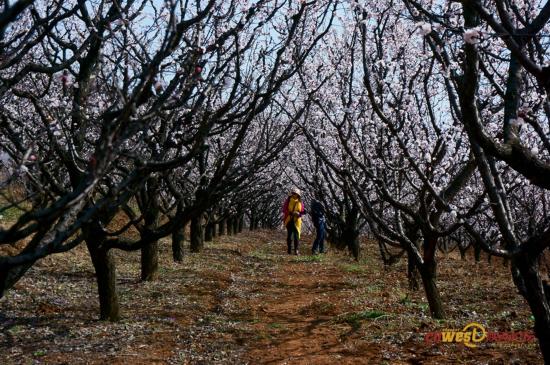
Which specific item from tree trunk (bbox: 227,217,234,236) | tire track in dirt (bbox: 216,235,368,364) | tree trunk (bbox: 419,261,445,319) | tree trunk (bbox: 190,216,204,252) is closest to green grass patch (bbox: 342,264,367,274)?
tire track in dirt (bbox: 216,235,368,364)

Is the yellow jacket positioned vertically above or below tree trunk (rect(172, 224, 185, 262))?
above

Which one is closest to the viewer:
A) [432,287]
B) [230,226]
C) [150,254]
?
[432,287]

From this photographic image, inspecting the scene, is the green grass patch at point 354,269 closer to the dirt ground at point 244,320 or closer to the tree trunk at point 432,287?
the dirt ground at point 244,320

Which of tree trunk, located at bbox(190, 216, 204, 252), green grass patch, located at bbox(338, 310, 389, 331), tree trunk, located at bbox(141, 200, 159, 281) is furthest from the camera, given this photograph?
tree trunk, located at bbox(190, 216, 204, 252)

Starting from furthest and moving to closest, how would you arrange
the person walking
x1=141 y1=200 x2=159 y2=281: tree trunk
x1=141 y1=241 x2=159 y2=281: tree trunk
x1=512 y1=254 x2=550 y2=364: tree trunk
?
the person walking < x1=141 y1=241 x2=159 y2=281: tree trunk < x1=141 y1=200 x2=159 y2=281: tree trunk < x1=512 y1=254 x2=550 y2=364: tree trunk

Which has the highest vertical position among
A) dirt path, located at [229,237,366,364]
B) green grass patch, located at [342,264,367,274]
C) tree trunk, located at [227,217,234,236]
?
tree trunk, located at [227,217,234,236]

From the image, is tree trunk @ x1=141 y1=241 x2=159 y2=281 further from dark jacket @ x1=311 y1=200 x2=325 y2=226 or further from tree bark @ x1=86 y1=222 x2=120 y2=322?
dark jacket @ x1=311 y1=200 x2=325 y2=226

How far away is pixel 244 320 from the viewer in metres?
9.77

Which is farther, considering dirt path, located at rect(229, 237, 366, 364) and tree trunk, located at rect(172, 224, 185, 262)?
tree trunk, located at rect(172, 224, 185, 262)

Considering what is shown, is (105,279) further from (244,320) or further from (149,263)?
(149,263)

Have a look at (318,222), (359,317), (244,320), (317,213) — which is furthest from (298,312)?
(317,213)

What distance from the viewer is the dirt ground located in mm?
7059

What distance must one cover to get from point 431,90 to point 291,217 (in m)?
9.23

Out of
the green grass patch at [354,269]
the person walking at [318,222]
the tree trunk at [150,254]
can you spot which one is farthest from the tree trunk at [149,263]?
the person walking at [318,222]
